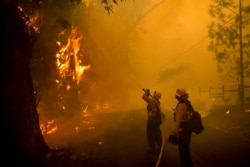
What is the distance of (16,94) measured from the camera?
27.3 feet

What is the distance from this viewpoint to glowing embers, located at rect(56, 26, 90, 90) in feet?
84.3

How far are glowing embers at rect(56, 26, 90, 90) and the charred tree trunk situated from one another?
644 inches

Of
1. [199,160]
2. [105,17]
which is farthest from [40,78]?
[105,17]

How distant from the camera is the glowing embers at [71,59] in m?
25.7

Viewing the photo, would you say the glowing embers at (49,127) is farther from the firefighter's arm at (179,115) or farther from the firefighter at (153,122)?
the firefighter's arm at (179,115)

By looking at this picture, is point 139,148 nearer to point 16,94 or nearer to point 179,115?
point 179,115

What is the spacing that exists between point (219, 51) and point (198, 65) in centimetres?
3555

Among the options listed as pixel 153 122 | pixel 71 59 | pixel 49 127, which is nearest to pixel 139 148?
pixel 153 122

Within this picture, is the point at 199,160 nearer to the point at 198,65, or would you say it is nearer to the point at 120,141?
the point at 120,141

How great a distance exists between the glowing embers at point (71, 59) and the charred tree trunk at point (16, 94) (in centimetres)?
1635

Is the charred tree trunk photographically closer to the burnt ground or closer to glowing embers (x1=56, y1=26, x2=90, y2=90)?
the burnt ground

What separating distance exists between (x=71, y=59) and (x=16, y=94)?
2058cm

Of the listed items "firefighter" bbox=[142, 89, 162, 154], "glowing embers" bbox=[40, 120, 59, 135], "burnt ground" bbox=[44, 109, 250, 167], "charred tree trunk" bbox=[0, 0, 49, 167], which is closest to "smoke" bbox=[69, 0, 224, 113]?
"glowing embers" bbox=[40, 120, 59, 135]

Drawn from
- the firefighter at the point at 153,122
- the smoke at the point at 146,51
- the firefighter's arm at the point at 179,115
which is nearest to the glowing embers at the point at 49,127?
the smoke at the point at 146,51
